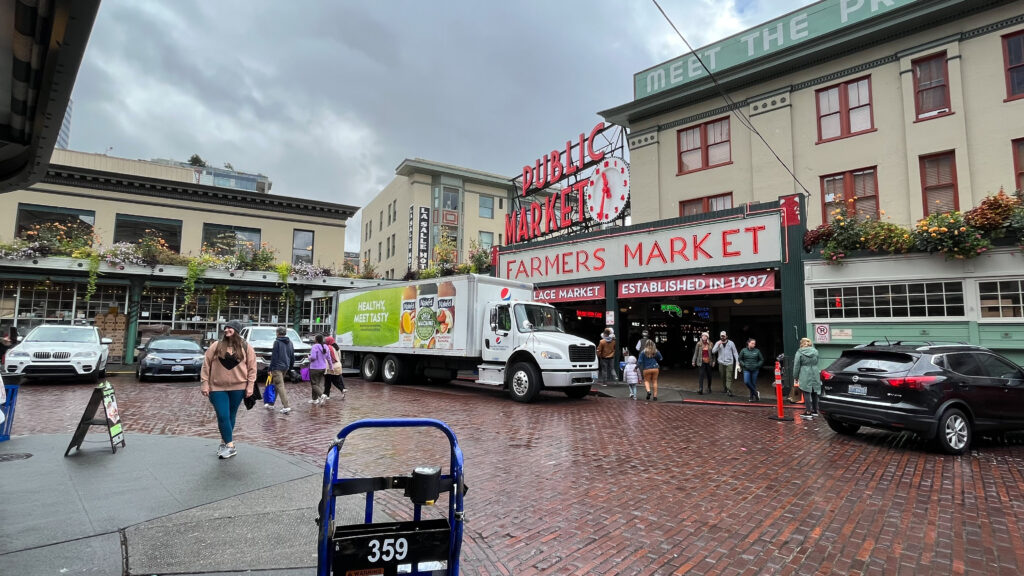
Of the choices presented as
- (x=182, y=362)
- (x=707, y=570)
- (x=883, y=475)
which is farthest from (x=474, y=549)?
(x=182, y=362)

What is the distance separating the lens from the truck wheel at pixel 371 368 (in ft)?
58.5

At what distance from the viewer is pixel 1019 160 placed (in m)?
13.4

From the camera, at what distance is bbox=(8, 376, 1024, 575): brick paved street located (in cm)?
408

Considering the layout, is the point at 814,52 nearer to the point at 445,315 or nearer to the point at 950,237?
the point at 950,237

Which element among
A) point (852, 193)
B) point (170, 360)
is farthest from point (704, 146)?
point (170, 360)

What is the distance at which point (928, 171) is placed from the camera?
1465cm

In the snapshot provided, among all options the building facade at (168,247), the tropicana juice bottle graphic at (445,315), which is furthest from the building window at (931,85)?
the building facade at (168,247)

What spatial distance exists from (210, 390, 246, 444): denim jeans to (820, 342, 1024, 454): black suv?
9.01m

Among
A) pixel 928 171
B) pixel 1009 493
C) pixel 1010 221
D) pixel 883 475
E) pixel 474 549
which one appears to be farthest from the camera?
pixel 928 171

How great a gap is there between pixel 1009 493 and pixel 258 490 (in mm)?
8102

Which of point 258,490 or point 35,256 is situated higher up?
point 35,256

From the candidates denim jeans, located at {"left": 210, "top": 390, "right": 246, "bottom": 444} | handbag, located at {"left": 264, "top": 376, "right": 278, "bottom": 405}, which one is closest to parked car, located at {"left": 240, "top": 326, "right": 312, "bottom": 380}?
handbag, located at {"left": 264, "top": 376, "right": 278, "bottom": 405}

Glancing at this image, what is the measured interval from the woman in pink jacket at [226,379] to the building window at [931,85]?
17.9 meters

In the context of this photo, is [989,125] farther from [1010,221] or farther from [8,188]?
[8,188]
